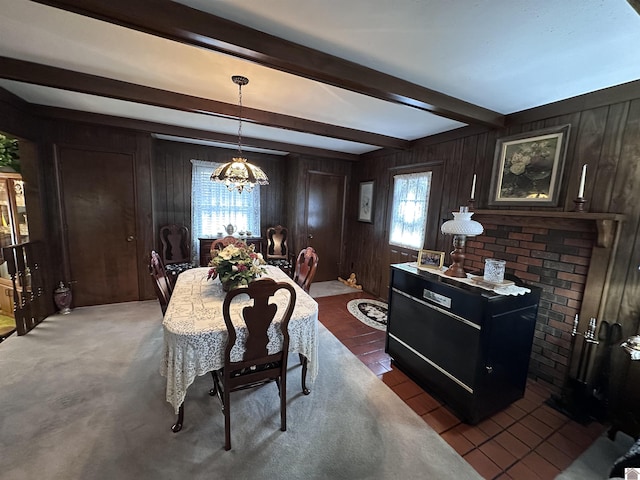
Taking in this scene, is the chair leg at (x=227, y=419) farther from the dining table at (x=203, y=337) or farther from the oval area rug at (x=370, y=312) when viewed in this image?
the oval area rug at (x=370, y=312)

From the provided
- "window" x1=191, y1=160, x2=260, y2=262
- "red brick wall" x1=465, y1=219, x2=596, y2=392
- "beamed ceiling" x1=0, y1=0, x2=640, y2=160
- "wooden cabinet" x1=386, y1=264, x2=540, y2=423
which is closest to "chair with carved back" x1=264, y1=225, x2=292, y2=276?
"window" x1=191, y1=160, x2=260, y2=262

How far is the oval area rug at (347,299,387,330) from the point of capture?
3.33 m

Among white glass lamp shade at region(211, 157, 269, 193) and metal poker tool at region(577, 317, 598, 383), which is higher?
white glass lamp shade at region(211, 157, 269, 193)

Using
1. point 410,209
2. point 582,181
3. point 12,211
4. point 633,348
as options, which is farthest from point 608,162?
point 12,211

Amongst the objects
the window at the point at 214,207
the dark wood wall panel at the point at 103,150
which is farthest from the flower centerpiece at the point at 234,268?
the window at the point at 214,207

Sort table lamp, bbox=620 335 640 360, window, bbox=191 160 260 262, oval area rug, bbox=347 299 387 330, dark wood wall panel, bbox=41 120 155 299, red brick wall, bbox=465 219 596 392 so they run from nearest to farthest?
table lamp, bbox=620 335 640 360
red brick wall, bbox=465 219 596 392
dark wood wall panel, bbox=41 120 155 299
oval area rug, bbox=347 299 387 330
window, bbox=191 160 260 262

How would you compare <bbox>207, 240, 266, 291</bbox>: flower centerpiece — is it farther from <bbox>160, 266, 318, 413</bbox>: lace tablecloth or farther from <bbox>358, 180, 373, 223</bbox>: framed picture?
<bbox>358, 180, 373, 223</bbox>: framed picture

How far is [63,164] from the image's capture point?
313 centimetres

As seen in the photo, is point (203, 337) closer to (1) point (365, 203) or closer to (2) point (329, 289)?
(2) point (329, 289)

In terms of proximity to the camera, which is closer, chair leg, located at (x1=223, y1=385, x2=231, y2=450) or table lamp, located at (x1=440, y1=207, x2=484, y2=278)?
chair leg, located at (x1=223, y1=385, x2=231, y2=450)

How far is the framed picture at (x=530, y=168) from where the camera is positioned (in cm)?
217

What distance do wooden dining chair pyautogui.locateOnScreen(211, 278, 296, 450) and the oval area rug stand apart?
6.07 ft

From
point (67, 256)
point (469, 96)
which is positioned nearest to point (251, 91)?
point (469, 96)

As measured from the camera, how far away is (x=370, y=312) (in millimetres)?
3658
